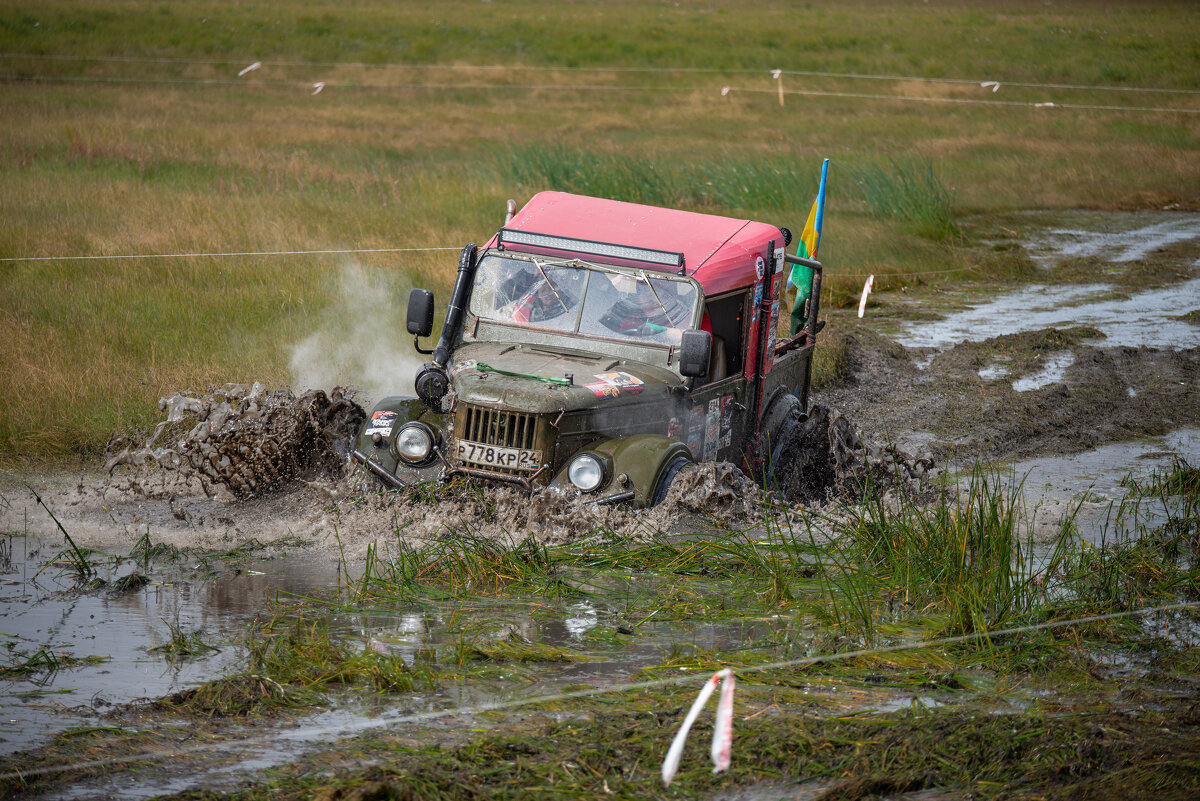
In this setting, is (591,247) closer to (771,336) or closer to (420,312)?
(420,312)

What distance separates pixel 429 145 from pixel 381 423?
1985cm

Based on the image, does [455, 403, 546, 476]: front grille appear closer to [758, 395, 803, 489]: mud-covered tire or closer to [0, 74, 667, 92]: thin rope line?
[758, 395, 803, 489]: mud-covered tire

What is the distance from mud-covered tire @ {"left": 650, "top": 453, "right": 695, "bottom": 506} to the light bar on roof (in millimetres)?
1285

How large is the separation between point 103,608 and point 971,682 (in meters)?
4.25

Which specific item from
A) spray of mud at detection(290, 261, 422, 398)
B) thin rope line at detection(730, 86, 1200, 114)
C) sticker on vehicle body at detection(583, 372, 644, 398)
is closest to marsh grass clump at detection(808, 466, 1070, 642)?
sticker on vehicle body at detection(583, 372, 644, 398)

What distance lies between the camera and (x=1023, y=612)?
249 inches

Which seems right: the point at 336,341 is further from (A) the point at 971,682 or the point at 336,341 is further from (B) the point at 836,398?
(A) the point at 971,682

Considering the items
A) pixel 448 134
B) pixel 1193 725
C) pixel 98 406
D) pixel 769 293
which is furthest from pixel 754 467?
pixel 448 134

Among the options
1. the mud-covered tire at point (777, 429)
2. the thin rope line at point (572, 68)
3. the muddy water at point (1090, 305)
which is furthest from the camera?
the thin rope line at point (572, 68)

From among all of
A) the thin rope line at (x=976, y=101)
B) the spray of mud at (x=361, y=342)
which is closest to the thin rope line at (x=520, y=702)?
the spray of mud at (x=361, y=342)

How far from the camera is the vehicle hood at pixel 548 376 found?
750 cm

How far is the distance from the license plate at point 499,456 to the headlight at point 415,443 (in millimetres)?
318

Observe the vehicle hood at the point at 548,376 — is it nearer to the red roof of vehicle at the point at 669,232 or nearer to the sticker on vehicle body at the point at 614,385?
the sticker on vehicle body at the point at 614,385

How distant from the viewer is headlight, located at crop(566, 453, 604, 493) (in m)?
7.50
